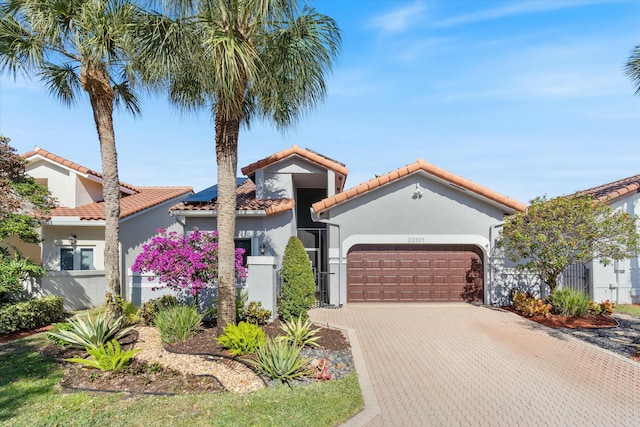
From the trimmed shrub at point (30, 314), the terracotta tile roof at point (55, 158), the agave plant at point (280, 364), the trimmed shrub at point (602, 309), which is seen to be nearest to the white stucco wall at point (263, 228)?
the trimmed shrub at point (30, 314)

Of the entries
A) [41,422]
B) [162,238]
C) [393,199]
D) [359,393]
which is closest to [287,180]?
[393,199]

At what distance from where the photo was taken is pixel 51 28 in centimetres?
977

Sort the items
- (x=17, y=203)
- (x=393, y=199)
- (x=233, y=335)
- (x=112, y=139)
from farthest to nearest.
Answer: (x=393, y=199), (x=17, y=203), (x=112, y=139), (x=233, y=335)

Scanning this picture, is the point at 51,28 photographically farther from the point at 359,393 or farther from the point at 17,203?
the point at 359,393

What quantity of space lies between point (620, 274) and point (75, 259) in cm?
2188

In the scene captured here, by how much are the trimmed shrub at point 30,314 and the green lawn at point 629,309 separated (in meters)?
19.0

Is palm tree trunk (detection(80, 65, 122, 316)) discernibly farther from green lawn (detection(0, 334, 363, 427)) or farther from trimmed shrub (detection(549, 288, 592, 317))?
trimmed shrub (detection(549, 288, 592, 317))

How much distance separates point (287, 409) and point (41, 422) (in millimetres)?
3301

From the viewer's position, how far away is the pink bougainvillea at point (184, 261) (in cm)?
1070

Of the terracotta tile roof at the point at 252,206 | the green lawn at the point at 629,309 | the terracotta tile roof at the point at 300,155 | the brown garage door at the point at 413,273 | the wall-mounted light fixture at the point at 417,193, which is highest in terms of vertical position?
the terracotta tile roof at the point at 300,155

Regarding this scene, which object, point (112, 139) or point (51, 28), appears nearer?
point (51, 28)

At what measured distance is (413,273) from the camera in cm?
1564

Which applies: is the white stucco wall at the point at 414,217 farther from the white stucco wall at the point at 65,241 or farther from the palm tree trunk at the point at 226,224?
the white stucco wall at the point at 65,241

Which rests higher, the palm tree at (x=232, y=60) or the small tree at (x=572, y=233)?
the palm tree at (x=232, y=60)
